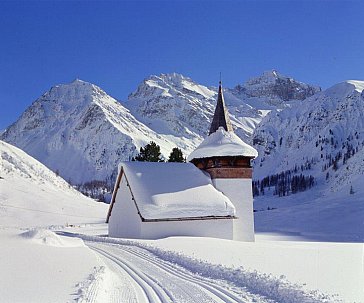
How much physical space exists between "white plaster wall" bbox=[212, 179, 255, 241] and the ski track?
50.7ft

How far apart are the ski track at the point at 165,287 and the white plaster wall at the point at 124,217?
11558 mm

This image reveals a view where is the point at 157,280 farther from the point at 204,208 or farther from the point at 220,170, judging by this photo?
the point at 220,170

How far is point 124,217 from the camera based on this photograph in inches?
1130

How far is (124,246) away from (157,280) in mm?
9714

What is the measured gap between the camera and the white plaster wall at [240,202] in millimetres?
30125

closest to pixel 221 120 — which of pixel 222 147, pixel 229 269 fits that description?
pixel 222 147

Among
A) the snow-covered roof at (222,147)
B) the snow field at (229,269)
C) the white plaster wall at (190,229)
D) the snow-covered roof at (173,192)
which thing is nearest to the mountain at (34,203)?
the snow-covered roof at (173,192)

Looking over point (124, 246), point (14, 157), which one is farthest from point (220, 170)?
point (14, 157)

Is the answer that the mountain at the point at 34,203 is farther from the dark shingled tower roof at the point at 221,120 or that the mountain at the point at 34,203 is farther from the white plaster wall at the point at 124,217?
the dark shingled tower roof at the point at 221,120

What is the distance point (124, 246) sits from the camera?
21234 mm

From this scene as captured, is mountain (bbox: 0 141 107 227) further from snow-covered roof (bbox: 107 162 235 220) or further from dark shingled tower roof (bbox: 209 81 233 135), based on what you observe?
dark shingled tower roof (bbox: 209 81 233 135)

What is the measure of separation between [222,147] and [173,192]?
18.3ft

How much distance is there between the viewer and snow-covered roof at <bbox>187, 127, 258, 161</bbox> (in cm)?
3069

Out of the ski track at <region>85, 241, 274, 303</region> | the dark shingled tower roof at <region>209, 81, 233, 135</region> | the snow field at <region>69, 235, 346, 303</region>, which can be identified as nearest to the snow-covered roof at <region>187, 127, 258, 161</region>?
the dark shingled tower roof at <region>209, 81, 233, 135</region>
